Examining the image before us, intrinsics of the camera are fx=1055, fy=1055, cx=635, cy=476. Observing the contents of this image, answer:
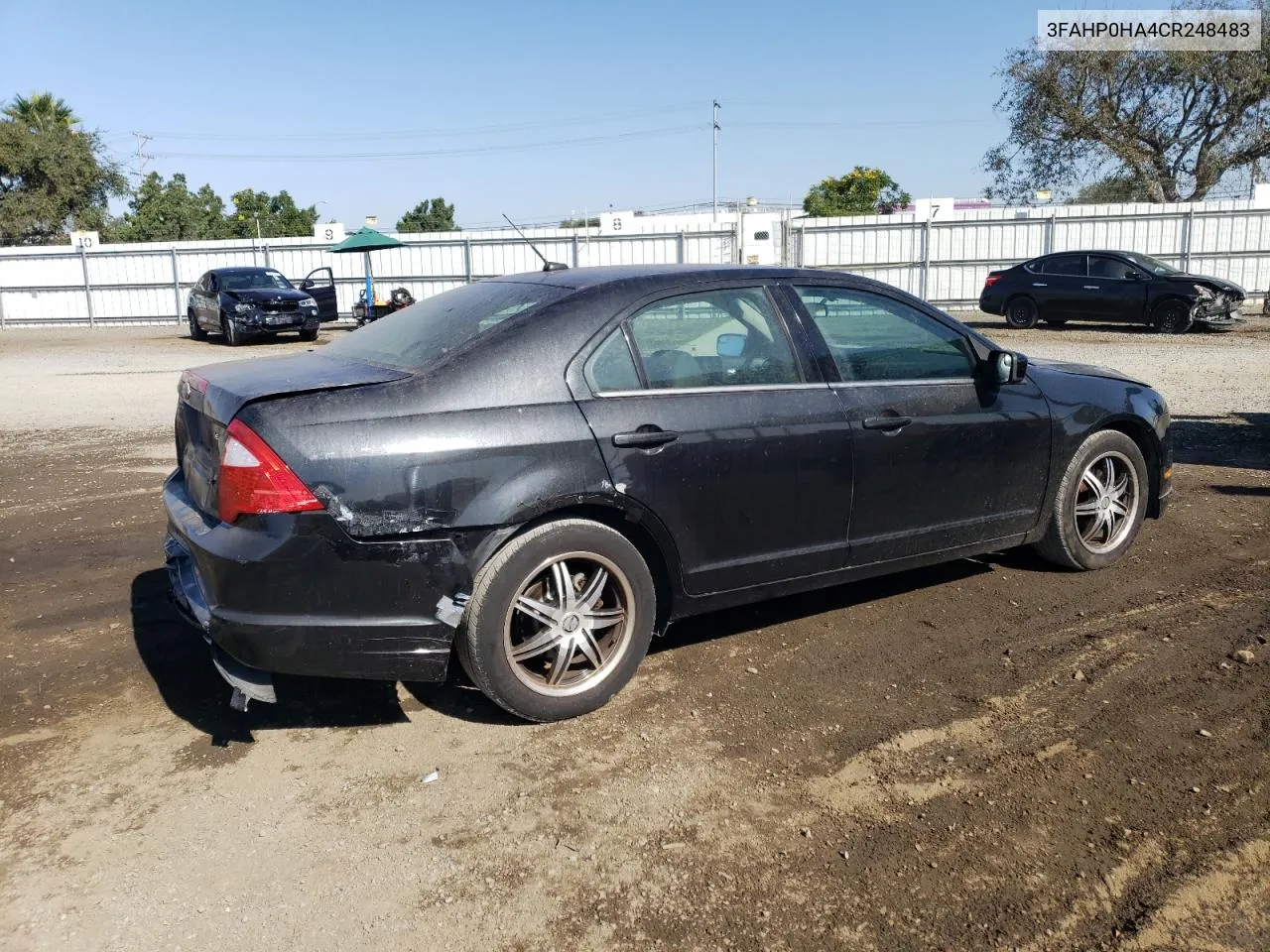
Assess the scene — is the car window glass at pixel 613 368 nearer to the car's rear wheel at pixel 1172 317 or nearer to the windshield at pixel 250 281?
the car's rear wheel at pixel 1172 317

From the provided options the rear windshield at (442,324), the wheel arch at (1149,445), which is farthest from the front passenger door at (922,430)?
the rear windshield at (442,324)

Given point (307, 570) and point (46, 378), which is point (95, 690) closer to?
point (307, 570)

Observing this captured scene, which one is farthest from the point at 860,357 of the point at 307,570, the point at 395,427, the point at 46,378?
the point at 46,378

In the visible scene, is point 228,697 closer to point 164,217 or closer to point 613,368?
point 613,368

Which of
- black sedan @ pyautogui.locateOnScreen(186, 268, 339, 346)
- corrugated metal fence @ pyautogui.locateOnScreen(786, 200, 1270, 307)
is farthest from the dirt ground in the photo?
corrugated metal fence @ pyautogui.locateOnScreen(786, 200, 1270, 307)

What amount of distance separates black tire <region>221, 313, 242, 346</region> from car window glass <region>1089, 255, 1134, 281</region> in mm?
17224

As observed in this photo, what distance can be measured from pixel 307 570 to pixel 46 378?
50.5 ft

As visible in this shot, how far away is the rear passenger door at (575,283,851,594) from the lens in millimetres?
3846

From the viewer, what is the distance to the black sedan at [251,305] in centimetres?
2211

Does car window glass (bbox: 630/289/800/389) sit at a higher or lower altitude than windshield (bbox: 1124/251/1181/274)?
lower

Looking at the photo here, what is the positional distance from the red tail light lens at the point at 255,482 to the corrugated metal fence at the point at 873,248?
67.8 feet

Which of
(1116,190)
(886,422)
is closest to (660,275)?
(886,422)

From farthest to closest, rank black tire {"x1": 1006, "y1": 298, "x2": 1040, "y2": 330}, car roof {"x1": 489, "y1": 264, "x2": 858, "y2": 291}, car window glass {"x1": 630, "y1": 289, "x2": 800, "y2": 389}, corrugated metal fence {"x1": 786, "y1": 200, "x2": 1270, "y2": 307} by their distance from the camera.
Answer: corrugated metal fence {"x1": 786, "y1": 200, "x2": 1270, "y2": 307} → black tire {"x1": 1006, "y1": 298, "x2": 1040, "y2": 330} → car roof {"x1": 489, "y1": 264, "x2": 858, "y2": 291} → car window glass {"x1": 630, "y1": 289, "x2": 800, "y2": 389}

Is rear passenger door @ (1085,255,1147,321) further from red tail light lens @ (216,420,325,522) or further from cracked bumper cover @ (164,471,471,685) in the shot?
red tail light lens @ (216,420,325,522)
